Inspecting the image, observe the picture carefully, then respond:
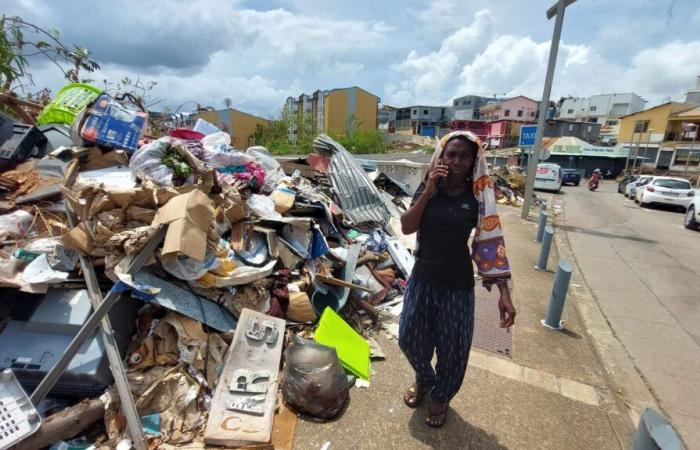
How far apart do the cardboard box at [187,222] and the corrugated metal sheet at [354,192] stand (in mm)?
3084

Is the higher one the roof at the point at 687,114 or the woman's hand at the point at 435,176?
the roof at the point at 687,114

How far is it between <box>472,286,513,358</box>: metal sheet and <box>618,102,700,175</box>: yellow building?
4129 centimetres

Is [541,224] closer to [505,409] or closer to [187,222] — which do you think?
[505,409]

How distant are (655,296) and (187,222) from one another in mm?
6629

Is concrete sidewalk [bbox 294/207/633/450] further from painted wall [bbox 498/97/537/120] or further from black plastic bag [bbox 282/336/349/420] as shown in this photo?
painted wall [bbox 498/97/537/120]

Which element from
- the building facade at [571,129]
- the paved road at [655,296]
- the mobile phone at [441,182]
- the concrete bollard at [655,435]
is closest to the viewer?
the concrete bollard at [655,435]

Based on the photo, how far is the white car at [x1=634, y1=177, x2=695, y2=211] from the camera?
1402 centimetres

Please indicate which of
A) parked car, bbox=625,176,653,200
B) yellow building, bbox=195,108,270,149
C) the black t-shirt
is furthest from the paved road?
yellow building, bbox=195,108,270,149

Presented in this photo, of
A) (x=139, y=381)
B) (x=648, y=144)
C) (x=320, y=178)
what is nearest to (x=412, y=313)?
(x=139, y=381)

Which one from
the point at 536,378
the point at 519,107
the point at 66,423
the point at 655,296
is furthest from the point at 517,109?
the point at 66,423

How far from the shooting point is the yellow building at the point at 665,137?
34.4 m

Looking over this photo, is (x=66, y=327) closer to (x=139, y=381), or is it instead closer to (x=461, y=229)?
(x=139, y=381)

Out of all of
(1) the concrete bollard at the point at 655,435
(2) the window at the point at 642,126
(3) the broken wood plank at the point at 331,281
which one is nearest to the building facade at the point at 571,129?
(2) the window at the point at 642,126

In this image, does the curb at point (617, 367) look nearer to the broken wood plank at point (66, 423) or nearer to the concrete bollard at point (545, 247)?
the concrete bollard at point (545, 247)
